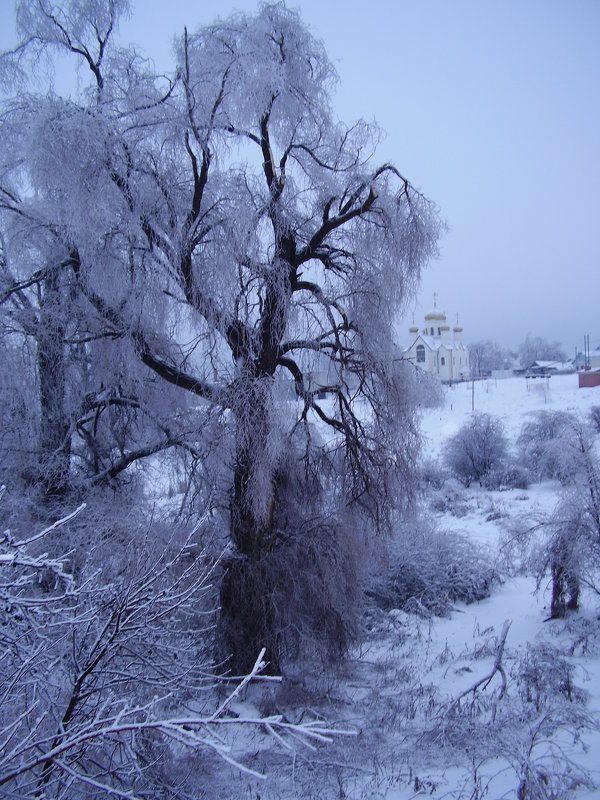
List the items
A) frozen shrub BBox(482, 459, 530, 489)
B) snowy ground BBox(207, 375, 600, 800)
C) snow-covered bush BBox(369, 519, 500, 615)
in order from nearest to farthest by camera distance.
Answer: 1. snowy ground BBox(207, 375, 600, 800)
2. snow-covered bush BBox(369, 519, 500, 615)
3. frozen shrub BBox(482, 459, 530, 489)

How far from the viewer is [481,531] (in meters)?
14.1

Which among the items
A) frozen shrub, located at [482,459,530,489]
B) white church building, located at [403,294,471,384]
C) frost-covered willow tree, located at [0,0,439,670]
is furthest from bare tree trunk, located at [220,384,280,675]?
white church building, located at [403,294,471,384]

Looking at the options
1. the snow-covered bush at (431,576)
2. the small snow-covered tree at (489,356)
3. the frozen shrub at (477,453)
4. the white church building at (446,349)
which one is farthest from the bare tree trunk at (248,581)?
the small snow-covered tree at (489,356)

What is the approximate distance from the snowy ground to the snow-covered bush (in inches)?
13.5

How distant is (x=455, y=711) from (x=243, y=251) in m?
5.26

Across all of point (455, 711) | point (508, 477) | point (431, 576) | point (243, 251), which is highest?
point (243, 251)

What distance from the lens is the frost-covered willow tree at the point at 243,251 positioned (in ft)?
19.0

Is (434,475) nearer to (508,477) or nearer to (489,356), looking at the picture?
(508,477)

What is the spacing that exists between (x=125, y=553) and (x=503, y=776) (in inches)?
158

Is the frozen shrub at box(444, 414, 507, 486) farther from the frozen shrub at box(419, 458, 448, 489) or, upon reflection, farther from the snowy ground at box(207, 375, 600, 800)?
the snowy ground at box(207, 375, 600, 800)

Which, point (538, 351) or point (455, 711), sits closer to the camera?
point (455, 711)

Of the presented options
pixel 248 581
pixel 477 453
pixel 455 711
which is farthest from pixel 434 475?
pixel 455 711

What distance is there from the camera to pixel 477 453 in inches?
805

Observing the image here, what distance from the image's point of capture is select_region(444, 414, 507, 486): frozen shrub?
2019 cm
